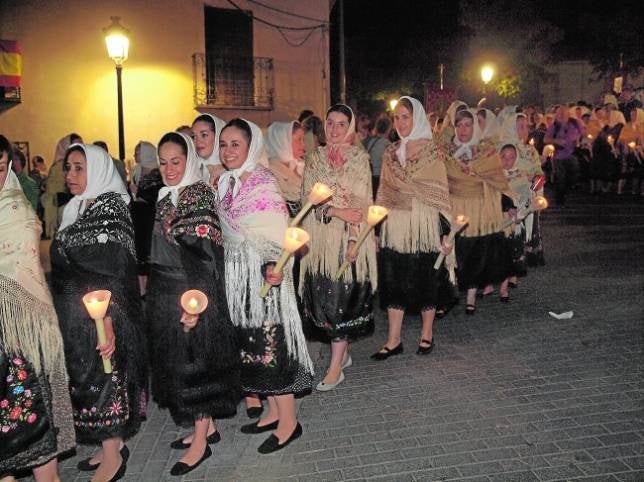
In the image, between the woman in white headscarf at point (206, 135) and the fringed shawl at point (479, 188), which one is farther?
the fringed shawl at point (479, 188)

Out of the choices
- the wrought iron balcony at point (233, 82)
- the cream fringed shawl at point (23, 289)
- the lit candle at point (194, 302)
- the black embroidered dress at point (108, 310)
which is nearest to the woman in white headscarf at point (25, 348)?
the cream fringed shawl at point (23, 289)

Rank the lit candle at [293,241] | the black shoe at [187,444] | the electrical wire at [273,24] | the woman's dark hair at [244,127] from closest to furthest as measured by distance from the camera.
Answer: the lit candle at [293,241] → the woman's dark hair at [244,127] → the black shoe at [187,444] → the electrical wire at [273,24]

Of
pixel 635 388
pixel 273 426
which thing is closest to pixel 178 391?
pixel 273 426

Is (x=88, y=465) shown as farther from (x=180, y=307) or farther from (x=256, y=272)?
(x=256, y=272)

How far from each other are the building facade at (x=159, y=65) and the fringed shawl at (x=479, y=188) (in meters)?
9.74

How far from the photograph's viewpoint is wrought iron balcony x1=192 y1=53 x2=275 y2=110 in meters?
15.3

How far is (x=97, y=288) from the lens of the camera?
3520mm

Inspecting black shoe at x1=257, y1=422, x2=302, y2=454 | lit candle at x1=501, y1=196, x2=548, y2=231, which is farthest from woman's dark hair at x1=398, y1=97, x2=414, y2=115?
black shoe at x1=257, y1=422, x2=302, y2=454

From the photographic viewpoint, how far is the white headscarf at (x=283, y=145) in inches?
247

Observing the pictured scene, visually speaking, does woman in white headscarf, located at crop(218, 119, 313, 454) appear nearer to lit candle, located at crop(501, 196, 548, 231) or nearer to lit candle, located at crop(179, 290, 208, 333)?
lit candle, located at crop(179, 290, 208, 333)

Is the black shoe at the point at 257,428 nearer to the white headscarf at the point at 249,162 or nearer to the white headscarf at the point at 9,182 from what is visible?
the white headscarf at the point at 249,162

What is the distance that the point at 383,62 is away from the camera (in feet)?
109

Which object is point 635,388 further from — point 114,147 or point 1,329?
point 114,147

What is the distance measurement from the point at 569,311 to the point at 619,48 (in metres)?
27.9
